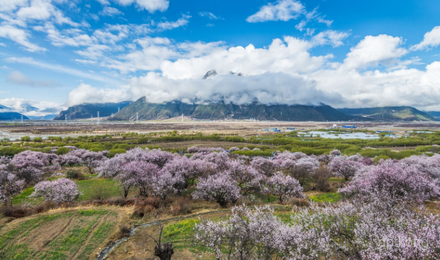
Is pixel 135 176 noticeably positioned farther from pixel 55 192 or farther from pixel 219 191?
pixel 219 191

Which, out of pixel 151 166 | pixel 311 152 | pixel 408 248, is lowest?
pixel 311 152

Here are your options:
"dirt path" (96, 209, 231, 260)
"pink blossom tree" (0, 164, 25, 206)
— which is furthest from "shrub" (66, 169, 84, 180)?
"dirt path" (96, 209, 231, 260)

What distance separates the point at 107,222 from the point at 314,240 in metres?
19.8

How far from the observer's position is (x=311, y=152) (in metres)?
68.1

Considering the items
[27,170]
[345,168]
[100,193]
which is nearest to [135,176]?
[100,193]

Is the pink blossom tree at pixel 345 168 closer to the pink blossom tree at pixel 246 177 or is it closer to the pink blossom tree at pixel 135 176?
the pink blossom tree at pixel 246 177

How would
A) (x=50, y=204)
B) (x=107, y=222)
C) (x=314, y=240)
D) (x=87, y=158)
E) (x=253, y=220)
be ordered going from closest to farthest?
(x=314, y=240) → (x=253, y=220) → (x=107, y=222) → (x=50, y=204) → (x=87, y=158)

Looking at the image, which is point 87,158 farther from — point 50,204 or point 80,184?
point 50,204

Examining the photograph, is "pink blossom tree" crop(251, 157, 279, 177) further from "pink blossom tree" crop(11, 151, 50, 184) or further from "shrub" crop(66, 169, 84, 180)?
"pink blossom tree" crop(11, 151, 50, 184)

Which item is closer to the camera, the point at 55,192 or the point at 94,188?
the point at 55,192

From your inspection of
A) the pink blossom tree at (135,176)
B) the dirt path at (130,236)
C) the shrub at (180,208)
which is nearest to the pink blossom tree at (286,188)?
the dirt path at (130,236)

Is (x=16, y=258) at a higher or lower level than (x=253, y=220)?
lower

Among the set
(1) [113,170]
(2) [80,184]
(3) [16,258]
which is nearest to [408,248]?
(3) [16,258]

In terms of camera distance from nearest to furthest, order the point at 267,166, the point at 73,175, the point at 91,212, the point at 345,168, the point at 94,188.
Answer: the point at 91,212, the point at 94,188, the point at 345,168, the point at 73,175, the point at 267,166
